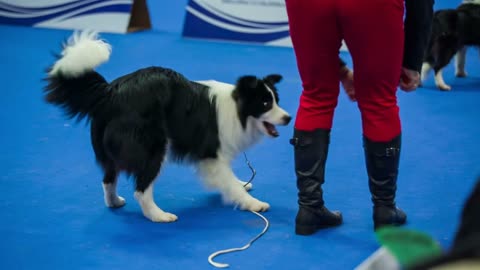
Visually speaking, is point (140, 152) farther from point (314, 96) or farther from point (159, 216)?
point (314, 96)

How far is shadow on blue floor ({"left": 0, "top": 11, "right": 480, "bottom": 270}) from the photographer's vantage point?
254 cm

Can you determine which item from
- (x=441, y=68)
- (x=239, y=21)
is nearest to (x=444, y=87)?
(x=441, y=68)

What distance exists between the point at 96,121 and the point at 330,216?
114cm

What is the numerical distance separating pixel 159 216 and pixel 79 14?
5.77 meters

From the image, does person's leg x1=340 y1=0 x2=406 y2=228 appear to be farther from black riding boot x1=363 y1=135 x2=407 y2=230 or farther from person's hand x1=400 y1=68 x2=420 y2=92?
person's hand x1=400 y1=68 x2=420 y2=92

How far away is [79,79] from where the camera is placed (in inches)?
107

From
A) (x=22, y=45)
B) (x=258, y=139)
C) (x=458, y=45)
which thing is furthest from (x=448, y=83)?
(x=22, y=45)

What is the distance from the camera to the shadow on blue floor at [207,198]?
100.0 inches

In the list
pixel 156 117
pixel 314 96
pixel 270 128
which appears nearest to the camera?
pixel 314 96

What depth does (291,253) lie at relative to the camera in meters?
2.54

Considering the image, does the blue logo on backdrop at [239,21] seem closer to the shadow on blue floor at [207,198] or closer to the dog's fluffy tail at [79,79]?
the shadow on blue floor at [207,198]

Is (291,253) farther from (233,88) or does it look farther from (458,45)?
(458,45)

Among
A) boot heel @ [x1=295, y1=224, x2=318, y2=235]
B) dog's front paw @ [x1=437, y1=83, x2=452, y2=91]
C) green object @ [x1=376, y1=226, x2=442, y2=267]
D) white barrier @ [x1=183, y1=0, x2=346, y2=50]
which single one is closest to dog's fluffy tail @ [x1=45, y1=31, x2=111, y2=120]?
boot heel @ [x1=295, y1=224, x2=318, y2=235]

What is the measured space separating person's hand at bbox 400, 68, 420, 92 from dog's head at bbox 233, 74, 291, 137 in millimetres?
Answer: 623
